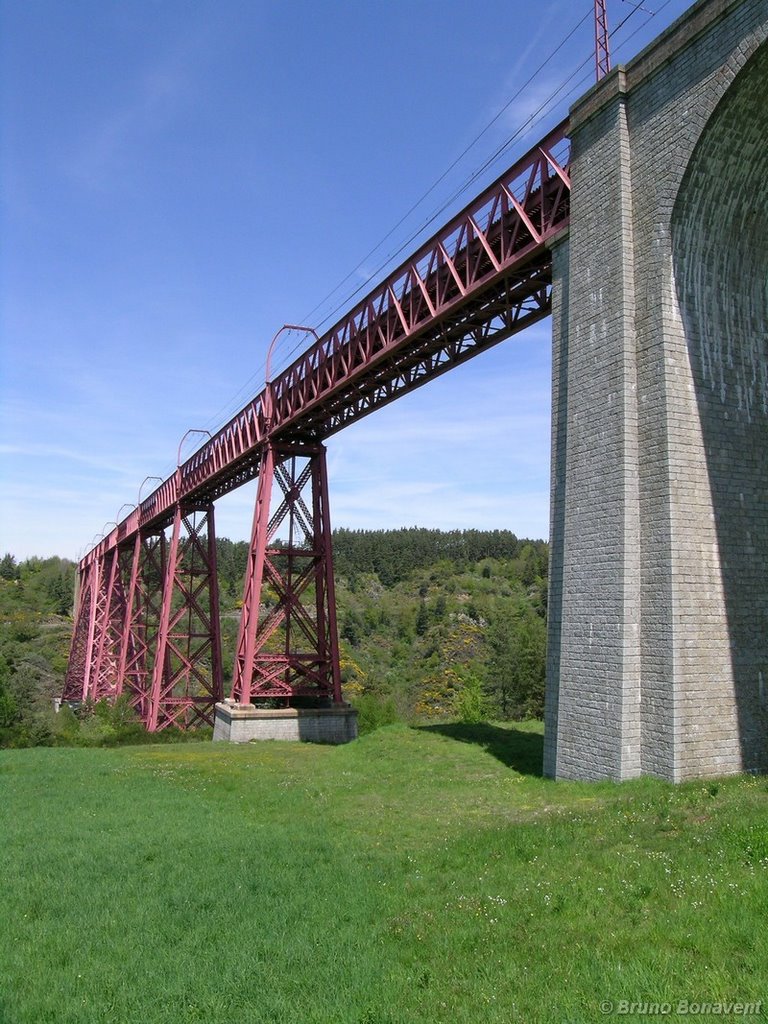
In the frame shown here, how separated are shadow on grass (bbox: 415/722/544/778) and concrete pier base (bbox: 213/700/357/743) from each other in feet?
12.0

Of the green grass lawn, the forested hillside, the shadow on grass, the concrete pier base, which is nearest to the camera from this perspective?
the green grass lawn

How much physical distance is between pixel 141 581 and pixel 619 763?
109ft

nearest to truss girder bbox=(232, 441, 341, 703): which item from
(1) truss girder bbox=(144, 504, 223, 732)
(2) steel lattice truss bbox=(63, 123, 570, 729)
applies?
(2) steel lattice truss bbox=(63, 123, 570, 729)

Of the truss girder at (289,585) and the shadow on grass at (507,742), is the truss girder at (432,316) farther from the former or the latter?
the shadow on grass at (507,742)

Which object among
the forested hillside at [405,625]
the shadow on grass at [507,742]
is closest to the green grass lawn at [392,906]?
the shadow on grass at [507,742]

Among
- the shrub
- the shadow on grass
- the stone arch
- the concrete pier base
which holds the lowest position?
the shrub

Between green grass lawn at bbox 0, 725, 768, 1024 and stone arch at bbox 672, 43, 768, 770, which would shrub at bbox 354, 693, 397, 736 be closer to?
green grass lawn at bbox 0, 725, 768, 1024

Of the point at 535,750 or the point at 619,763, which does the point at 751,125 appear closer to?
the point at 619,763

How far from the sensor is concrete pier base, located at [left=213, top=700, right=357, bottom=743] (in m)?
21.8

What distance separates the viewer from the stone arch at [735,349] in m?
10.6

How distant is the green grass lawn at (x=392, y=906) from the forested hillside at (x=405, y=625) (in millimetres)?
24567

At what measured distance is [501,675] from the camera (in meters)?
56.5

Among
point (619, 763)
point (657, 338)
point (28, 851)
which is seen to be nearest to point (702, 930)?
point (619, 763)

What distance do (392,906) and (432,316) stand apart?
40.1 feet
